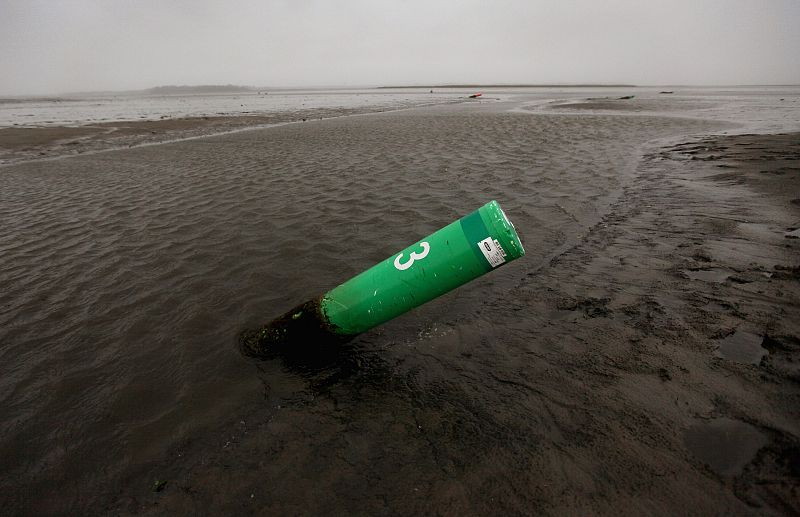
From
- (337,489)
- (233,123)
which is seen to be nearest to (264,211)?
(337,489)

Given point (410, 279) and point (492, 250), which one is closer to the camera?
point (492, 250)

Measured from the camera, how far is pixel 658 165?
11117mm

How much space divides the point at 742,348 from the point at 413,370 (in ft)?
9.92

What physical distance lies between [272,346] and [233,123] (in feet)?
85.5

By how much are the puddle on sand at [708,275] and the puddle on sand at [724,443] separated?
102 inches

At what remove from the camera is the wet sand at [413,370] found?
2.47 m

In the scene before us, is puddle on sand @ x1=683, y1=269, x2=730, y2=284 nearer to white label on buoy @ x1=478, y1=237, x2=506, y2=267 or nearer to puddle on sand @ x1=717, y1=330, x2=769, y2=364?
puddle on sand @ x1=717, y1=330, x2=769, y2=364

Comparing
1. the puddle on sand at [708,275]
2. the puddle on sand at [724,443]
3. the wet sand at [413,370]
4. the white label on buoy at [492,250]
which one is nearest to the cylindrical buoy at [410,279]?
the white label on buoy at [492,250]

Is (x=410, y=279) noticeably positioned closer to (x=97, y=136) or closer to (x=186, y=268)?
(x=186, y=268)

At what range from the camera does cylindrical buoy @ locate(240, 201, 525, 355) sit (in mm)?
2828

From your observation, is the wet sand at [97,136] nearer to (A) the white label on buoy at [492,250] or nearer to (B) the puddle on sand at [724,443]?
(A) the white label on buoy at [492,250]

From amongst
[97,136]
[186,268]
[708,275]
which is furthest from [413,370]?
[97,136]

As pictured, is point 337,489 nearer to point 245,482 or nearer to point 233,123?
point 245,482

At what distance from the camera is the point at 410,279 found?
3.05 metres
